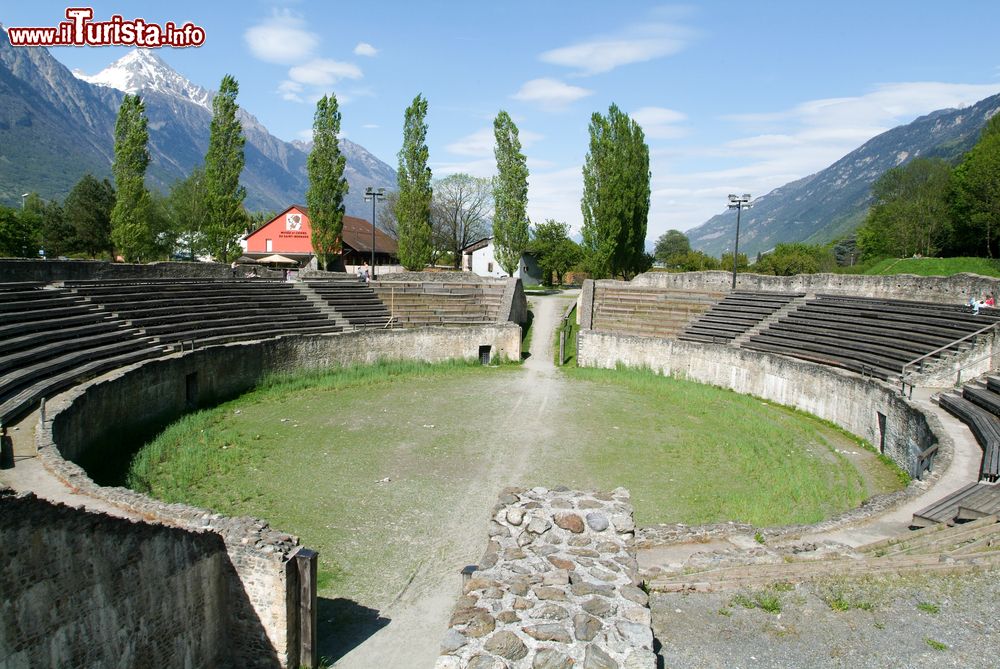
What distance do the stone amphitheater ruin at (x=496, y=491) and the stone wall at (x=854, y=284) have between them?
9 cm

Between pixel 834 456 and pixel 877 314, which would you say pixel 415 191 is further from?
pixel 834 456

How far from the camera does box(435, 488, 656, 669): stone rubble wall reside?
5.10m

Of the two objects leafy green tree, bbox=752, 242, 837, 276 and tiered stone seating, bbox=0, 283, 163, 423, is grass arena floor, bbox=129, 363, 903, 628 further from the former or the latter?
leafy green tree, bbox=752, 242, 837, 276

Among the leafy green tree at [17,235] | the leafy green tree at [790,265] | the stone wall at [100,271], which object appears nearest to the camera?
the stone wall at [100,271]

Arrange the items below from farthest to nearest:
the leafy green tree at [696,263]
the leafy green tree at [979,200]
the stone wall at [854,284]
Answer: the leafy green tree at [696,263]
the leafy green tree at [979,200]
the stone wall at [854,284]

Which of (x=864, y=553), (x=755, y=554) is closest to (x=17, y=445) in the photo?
(x=755, y=554)

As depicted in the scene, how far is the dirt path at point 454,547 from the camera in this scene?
760 centimetres

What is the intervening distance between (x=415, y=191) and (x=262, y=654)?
3204cm

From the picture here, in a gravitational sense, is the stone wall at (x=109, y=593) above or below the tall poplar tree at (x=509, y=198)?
below

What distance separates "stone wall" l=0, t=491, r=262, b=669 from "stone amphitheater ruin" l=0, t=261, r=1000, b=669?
0.07ft

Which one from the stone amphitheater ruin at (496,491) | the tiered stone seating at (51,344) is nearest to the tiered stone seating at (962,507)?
the stone amphitheater ruin at (496,491)

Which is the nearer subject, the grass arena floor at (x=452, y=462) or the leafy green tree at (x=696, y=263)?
the grass arena floor at (x=452, y=462)

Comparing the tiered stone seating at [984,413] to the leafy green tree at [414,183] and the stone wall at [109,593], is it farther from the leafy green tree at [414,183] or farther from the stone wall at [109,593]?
the leafy green tree at [414,183]

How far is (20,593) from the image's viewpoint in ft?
16.4
